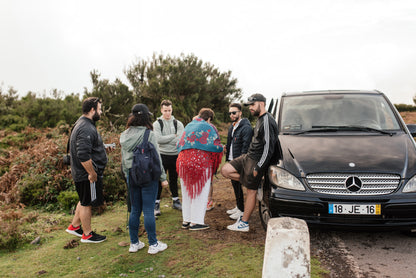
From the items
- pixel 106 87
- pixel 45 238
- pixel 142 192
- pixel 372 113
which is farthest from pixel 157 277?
pixel 106 87

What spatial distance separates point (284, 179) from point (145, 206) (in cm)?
181

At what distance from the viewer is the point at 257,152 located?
480cm

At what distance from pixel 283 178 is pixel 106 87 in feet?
46.9

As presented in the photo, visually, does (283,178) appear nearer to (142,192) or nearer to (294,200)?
(294,200)

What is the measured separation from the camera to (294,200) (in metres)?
4.17

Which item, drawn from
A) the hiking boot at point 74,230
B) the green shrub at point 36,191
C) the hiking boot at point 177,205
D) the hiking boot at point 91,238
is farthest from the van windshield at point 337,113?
the green shrub at point 36,191

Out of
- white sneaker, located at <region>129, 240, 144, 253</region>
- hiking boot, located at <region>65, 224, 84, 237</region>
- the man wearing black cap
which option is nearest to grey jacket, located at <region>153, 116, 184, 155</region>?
the man wearing black cap

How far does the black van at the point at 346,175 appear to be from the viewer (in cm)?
400

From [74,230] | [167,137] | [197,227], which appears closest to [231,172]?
[197,227]

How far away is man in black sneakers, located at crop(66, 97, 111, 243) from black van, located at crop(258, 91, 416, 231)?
2375 millimetres

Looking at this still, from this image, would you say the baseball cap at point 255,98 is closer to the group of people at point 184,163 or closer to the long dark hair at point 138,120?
the group of people at point 184,163

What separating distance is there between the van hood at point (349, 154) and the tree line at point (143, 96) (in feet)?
25.8

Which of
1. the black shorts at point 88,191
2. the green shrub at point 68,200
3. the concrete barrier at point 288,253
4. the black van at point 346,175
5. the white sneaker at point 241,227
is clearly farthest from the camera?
the green shrub at point 68,200

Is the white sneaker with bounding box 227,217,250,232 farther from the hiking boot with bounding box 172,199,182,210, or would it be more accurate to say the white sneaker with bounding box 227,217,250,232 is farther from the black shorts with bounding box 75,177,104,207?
the black shorts with bounding box 75,177,104,207
